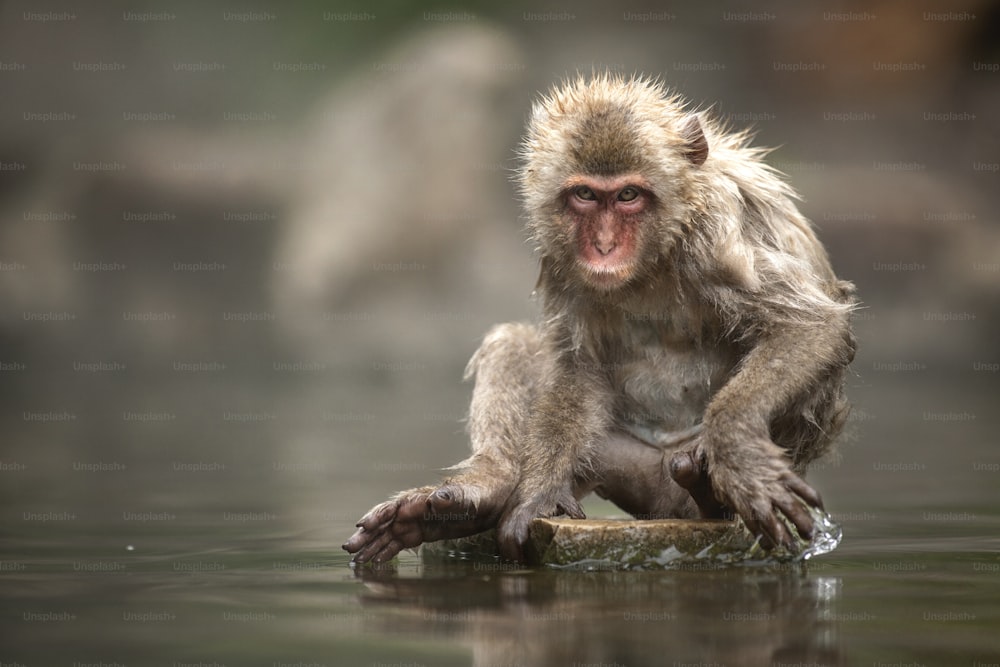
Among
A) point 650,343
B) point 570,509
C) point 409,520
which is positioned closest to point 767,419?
point 650,343

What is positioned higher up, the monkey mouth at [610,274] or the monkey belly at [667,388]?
the monkey mouth at [610,274]

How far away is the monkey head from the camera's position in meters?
6.39

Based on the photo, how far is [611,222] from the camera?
253 inches

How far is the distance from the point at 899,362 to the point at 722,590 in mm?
15917

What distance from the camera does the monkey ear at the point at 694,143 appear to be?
655 cm

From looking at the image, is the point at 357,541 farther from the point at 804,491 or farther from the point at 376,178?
the point at 376,178

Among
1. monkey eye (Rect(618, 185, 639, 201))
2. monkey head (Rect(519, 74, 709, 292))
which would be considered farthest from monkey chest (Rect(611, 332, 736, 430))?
monkey eye (Rect(618, 185, 639, 201))

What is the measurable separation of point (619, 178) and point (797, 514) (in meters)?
1.81

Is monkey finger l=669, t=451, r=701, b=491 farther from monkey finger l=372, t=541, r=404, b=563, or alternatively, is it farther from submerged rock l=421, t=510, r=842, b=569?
monkey finger l=372, t=541, r=404, b=563

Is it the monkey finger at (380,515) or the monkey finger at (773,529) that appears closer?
the monkey finger at (773,529)

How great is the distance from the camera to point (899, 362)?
20391 mm

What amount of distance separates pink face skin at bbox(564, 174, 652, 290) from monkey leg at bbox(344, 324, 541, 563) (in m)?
1.06

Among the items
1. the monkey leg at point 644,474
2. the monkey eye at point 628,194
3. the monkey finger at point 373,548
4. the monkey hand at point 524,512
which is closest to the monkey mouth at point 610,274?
the monkey eye at point 628,194

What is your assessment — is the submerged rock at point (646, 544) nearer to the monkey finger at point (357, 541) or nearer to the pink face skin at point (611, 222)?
the monkey finger at point (357, 541)
